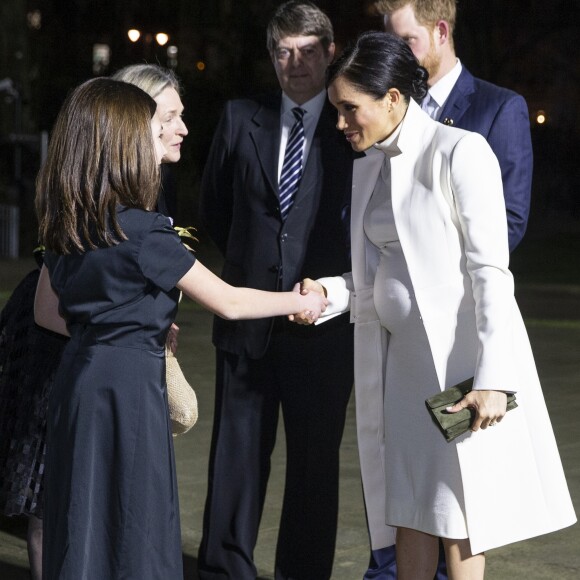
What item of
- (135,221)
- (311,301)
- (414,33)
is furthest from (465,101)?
(135,221)

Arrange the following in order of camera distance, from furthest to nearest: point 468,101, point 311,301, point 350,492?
1. point 350,492
2. point 468,101
3. point 311,301

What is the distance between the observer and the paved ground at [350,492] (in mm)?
5211

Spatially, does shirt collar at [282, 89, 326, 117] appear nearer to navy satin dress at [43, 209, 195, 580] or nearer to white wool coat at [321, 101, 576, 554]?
white wool coat at [321, 101, 576, 554]

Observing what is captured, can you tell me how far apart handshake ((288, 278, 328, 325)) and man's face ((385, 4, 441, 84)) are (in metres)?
0.89

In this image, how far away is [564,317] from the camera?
44.0ft

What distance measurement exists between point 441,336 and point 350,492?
291cm

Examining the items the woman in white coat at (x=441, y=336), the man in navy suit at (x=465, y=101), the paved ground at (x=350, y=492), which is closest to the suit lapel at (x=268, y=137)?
the man in navy suit at (x=465, y=101)

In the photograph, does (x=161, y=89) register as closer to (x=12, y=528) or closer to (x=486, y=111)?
(x=486, y=111)

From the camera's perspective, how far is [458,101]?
445 centimetres

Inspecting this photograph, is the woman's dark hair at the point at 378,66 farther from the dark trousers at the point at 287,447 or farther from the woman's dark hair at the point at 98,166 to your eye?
the dark trousers at the point at 287,447

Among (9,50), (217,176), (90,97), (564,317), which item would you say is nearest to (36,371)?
(217,176)

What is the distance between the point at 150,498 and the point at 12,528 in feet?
7.98

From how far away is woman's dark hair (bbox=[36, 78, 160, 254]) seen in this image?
337cm

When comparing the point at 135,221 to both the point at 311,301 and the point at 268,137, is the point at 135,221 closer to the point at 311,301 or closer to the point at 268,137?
the point at 311,301
